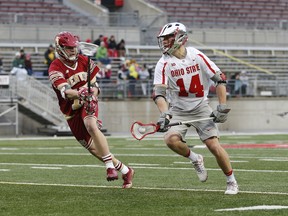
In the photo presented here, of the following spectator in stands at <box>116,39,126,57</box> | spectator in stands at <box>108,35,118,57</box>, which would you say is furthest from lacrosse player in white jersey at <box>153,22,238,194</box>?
spectator in stands at <box>116,39,126,57</box>

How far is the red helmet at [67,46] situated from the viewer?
11.2 metres

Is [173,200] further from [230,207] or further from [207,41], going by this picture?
[207,41]

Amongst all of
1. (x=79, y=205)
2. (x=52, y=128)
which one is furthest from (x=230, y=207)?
(x=52, y=128)

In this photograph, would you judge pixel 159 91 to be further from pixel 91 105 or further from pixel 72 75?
pixel 72 75

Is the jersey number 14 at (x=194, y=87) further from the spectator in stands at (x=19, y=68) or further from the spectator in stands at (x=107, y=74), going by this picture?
the spectator in stands at (x=107, y=74)

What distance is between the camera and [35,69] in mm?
33250

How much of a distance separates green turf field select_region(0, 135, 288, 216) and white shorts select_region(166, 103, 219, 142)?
64 centimetres

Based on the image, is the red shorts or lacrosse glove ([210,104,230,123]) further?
the red shorts

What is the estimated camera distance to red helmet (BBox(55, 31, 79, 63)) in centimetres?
1117

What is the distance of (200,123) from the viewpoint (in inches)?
422

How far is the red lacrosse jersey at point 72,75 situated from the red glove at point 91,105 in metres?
0.20

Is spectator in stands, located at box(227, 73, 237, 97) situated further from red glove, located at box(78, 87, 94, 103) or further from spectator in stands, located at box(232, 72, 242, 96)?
red glove, located at box(78, 87, 94, 103)

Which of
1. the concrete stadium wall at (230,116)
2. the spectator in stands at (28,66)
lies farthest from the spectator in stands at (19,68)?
the concrete stadium wall at (230,116)

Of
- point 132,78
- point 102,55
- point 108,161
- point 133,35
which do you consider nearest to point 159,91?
point 108,161
